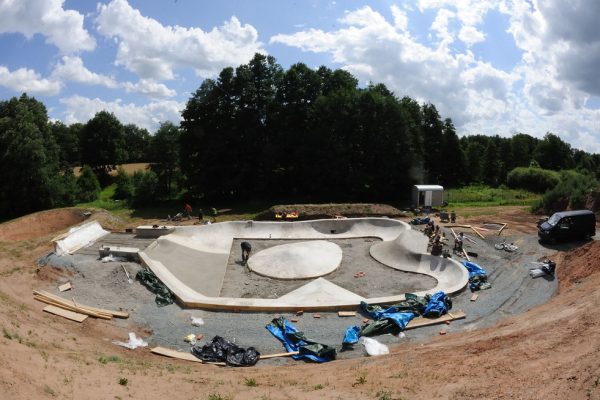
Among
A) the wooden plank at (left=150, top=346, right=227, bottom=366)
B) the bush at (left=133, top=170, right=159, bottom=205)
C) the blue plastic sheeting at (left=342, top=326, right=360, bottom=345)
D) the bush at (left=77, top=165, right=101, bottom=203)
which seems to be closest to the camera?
the wooden plank at (left=150, top=346, right=227, bottom=366)

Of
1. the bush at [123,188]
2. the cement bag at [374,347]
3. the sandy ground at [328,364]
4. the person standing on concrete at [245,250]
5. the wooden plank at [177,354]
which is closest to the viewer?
the sandy ground at [328,364]

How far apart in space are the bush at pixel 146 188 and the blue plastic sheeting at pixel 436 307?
36.8m

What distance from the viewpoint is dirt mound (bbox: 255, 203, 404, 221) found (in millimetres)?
33500

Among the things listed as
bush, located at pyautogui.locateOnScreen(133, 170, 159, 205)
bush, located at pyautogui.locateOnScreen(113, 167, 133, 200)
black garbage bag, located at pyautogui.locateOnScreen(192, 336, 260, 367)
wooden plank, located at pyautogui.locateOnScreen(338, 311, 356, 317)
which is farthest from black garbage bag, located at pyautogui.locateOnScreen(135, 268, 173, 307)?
bush, located at pyautogui.locateOnScreen(113, 167, 133, 200)

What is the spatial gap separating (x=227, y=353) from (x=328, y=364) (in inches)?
128

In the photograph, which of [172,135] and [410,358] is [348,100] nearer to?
[172,135]

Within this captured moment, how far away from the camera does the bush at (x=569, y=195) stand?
99.3ft

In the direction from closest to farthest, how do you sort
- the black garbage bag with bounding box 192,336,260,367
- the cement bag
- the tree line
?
1. the black garbage bag with bounding box 192,336,260,367
2. the cement bag
3. the tree line

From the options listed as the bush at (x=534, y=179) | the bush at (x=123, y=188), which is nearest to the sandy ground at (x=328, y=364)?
the bush at (x=123, y=188)

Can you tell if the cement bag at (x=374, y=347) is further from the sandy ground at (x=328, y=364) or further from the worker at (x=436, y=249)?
the worker at (x=436, y=249)

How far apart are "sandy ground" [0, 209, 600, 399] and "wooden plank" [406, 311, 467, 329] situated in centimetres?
25

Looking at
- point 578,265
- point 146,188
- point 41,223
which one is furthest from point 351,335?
point 146,188

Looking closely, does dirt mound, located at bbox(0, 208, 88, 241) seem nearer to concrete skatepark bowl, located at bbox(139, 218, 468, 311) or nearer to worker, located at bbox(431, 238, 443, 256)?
concrete skatepark bowl, located at bbox(139, 218, 468, 311)

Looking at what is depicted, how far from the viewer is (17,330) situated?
11.8 metres
